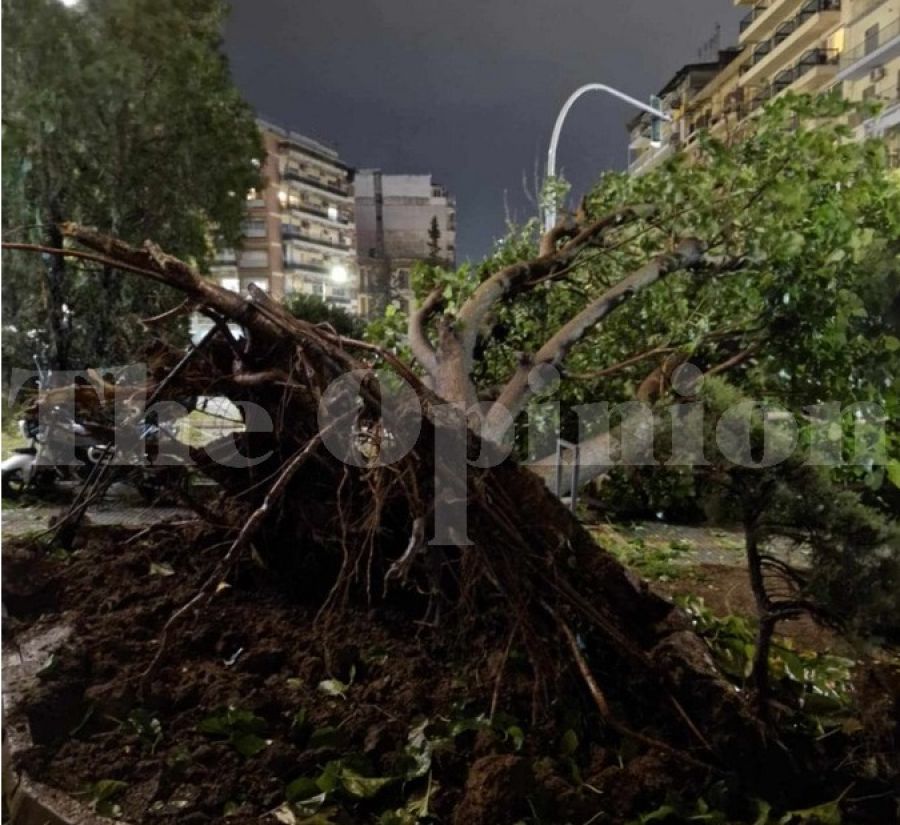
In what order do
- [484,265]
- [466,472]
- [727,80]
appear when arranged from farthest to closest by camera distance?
[484,265] < [727,80] < [466,472]

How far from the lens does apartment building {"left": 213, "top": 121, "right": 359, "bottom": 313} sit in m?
3.70

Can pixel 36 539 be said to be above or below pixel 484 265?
below

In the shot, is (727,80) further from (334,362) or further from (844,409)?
(334,362)

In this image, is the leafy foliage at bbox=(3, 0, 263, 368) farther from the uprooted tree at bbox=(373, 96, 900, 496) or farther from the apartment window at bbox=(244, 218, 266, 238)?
the apartment window at bbox=(244, 218, 266, 238)

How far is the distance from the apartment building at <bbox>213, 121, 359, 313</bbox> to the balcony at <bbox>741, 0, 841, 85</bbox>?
191cm

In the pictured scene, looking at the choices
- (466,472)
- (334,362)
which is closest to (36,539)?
(334,362)

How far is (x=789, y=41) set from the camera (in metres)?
4.59

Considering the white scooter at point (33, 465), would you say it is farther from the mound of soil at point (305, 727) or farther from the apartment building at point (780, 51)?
the apartment building at point (780, 51)

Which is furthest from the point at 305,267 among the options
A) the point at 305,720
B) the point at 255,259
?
the point at 305,720

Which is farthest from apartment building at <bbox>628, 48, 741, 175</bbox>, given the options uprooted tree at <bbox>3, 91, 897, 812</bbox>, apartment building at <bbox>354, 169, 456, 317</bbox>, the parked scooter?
the parked scooter

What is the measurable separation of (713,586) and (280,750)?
89.4 inches

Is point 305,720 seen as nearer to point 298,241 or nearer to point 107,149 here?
point 107,149

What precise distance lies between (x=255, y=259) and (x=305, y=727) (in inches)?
175

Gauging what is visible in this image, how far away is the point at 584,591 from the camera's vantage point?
6.58 feet
